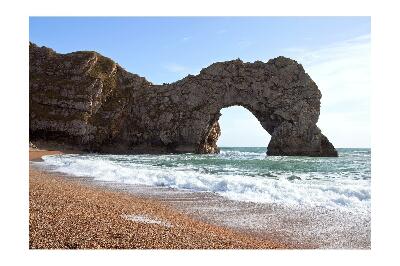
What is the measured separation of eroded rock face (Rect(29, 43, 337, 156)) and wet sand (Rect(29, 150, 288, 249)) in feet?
132

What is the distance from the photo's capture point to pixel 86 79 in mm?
57156

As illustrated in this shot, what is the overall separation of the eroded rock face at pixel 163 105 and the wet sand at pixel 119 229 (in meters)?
40.2

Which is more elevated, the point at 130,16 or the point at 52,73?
the point at 52,73

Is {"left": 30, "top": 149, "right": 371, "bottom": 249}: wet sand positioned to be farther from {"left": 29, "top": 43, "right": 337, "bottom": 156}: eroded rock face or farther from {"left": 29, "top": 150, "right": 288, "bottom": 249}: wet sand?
{"left": 29, "top": 43, "right": 337, "bottom": 156}: eroded rock face

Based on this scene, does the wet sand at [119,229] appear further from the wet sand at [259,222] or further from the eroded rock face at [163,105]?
the eroded rock face at [163,105]

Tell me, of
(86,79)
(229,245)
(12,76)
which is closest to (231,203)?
(229,245)

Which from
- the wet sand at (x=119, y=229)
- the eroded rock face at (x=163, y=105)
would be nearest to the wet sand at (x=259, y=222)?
the wet sand at (x=119, y=229)

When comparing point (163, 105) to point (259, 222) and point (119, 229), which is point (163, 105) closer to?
point (259, 222)

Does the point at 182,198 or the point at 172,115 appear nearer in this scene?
the point at 182,198

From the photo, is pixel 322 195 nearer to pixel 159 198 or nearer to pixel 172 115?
pixel 159 198

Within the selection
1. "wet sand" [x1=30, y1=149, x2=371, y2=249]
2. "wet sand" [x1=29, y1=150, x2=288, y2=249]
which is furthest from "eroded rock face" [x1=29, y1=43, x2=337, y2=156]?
"wet sand" [x1=29, y1=150, x2=288, y2=249]

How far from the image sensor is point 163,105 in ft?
173
